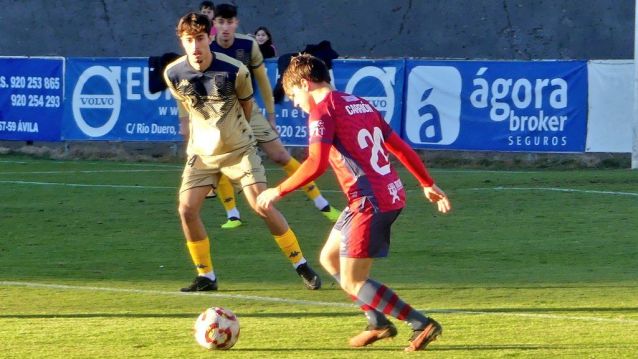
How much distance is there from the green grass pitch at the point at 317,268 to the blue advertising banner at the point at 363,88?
10.7 ft

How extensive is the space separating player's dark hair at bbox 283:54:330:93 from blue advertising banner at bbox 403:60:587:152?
12.5 meters

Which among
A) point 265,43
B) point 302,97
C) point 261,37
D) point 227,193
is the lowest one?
point 227,193

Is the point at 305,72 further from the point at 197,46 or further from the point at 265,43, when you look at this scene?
the point at 265,43

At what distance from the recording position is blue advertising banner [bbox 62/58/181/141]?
21219mm

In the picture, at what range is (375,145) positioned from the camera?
284 inches

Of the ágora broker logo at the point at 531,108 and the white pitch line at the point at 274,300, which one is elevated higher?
the ágora broker logo at the point at 531,108

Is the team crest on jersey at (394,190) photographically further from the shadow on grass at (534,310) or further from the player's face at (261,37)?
the player's face at (261,37)

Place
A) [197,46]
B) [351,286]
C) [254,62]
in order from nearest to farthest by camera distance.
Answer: [351,286]
[197,46]
[254,62]

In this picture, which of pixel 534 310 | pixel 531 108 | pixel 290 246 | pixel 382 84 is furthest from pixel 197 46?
pixel 382 84

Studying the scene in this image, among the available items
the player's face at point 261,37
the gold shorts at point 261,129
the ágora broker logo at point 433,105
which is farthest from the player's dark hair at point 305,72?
the ágora broker logo at point 433,105

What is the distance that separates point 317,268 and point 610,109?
31.6ft

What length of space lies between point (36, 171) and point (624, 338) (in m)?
13.8

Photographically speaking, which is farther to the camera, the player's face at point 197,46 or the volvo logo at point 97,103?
the volvo logo at point 97,103

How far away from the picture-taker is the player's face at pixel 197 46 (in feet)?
29.3
